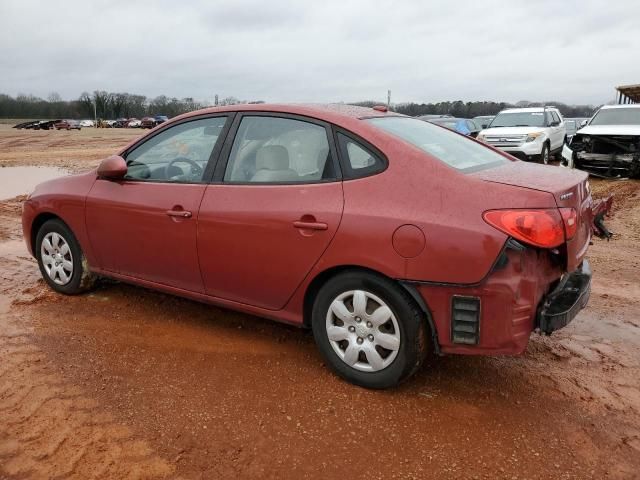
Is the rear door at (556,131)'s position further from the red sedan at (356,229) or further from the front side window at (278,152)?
the front side window at (278,152)

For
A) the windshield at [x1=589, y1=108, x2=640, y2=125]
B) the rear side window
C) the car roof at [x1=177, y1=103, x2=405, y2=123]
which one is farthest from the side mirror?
the windshield at [x1=589, y1=108, x2=640, y2=125]

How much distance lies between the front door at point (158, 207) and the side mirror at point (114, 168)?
8 centimetres

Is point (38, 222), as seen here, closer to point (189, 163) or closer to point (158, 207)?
point (158, 207)

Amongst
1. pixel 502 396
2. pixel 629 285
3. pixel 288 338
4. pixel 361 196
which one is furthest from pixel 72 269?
pixel 629 285

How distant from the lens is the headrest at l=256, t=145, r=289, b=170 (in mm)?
3543

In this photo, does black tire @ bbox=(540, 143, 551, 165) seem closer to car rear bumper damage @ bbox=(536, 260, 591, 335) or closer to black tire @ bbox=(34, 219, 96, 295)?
car rear bumper damage @ bbox=(536, 260, 591, 335)

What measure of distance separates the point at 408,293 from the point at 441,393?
694 mm

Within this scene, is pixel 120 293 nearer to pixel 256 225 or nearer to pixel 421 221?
pixel 256 225

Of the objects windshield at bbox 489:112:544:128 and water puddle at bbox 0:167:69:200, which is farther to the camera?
windshield at bbox 489:112:544:128

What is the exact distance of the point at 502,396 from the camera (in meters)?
3.25

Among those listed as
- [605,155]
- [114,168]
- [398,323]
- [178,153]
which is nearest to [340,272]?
[398,323]

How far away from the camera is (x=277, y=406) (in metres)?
3.13

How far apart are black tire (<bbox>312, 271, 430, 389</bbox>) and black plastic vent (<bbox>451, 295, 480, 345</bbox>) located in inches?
7.4

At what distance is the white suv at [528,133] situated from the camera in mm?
14704
